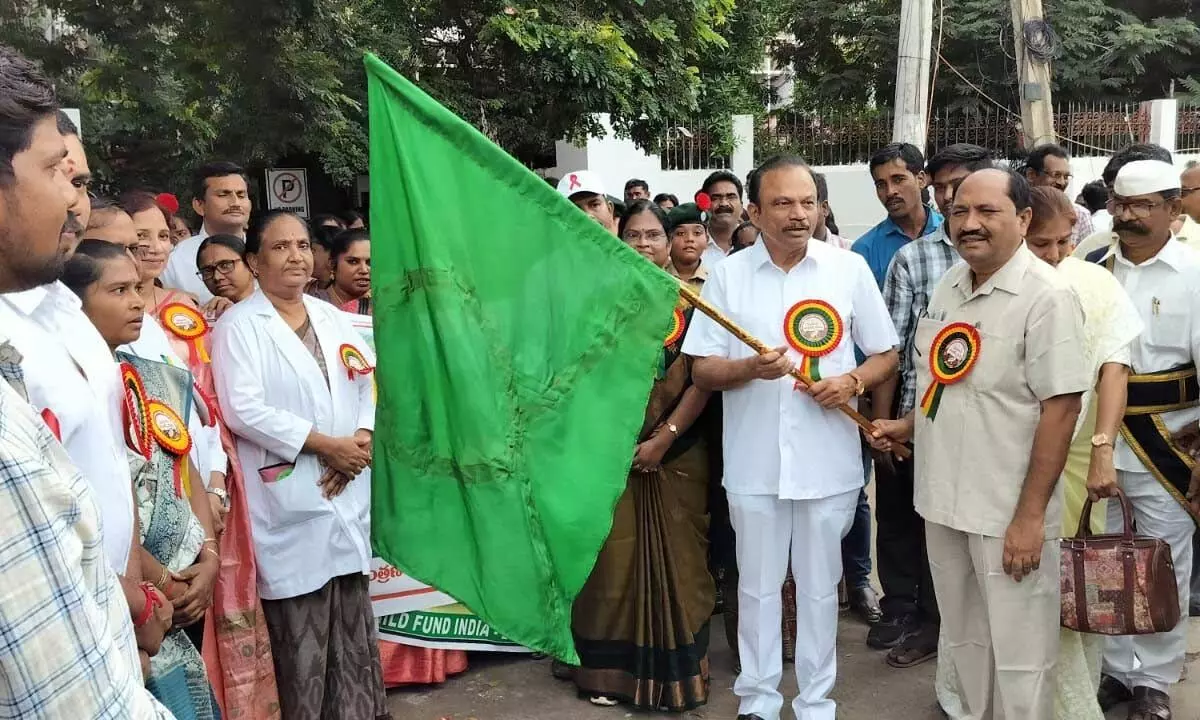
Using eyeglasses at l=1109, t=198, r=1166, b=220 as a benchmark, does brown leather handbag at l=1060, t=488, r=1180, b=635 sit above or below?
below

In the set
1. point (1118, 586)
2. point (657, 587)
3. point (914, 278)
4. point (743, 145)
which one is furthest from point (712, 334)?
point (743, 145)

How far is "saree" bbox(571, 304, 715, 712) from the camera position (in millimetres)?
4277

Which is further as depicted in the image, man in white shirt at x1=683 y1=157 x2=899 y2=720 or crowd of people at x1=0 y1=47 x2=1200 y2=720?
man in white shirt at x1=683 y1=157 x2=899 y2=720

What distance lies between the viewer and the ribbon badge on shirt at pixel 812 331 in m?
3.83

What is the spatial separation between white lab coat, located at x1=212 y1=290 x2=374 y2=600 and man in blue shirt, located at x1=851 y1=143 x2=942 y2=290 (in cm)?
267

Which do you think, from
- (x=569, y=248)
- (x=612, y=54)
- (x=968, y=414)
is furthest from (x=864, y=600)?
(x=612, y=54)

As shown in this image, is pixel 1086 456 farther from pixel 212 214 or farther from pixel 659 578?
pixel 212 214

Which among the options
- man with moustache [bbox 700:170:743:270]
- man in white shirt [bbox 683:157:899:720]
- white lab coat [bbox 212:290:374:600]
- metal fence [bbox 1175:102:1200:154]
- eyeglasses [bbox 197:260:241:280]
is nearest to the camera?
white lab coat [bbox 212:290:374:600]

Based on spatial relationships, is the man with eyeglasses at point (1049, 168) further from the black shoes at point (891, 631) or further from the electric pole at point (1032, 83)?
the electric pole at point (1032, 83)

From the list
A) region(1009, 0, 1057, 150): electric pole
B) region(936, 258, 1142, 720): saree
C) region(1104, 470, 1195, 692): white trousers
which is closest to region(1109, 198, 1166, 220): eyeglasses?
region(936, 258, 1142, 720): saree

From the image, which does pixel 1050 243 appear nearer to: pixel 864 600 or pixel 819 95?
pixel 864 600

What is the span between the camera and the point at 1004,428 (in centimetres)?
337

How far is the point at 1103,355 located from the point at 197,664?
302cm

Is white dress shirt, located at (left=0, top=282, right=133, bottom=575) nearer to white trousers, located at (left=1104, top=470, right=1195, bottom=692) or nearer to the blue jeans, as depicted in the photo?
white trousers, located at (left=1104, top=470, right=1195, bottom=692)
